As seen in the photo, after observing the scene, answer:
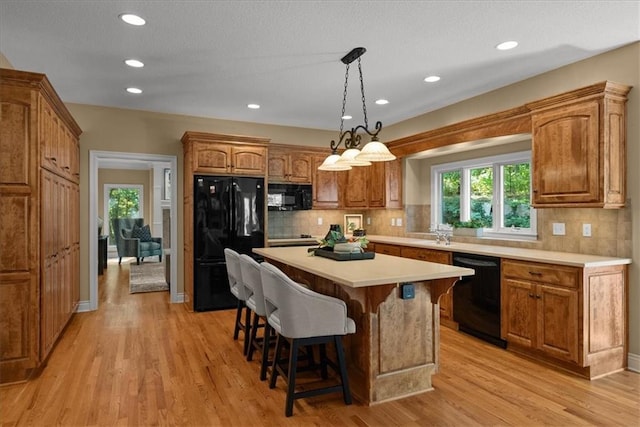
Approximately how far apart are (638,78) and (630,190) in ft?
2.96

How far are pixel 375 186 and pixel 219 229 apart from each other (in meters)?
2.46

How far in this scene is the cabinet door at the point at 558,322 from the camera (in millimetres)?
3004

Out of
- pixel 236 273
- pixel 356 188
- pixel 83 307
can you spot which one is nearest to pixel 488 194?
pixel 356 188

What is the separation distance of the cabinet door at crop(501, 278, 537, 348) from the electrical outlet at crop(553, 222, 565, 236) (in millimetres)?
724

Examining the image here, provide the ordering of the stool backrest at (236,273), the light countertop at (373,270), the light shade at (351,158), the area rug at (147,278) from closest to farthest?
the light countertop at (373,270), the light shade at (351,158), the stool backrest at (236,273), the area rug at (147,278)

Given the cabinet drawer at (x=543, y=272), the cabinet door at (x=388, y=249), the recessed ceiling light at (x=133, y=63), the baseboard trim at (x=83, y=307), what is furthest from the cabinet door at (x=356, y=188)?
the baseboard trim at (x=83, y=307)

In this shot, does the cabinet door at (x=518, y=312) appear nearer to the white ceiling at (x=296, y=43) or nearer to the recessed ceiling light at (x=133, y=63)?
the white ceiling at (x=296, y=43)

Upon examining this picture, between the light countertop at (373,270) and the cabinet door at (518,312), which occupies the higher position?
the light countertop at (373,270)

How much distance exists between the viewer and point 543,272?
3213 millimetres

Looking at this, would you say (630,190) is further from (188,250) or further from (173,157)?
(173,157)

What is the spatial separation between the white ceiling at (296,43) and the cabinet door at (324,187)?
5.37 ft

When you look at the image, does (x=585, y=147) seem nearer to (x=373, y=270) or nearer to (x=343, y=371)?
(x=373, y=270)

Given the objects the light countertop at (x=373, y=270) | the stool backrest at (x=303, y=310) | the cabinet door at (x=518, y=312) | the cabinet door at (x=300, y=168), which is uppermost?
the cabinet door at (x=300, y=168)

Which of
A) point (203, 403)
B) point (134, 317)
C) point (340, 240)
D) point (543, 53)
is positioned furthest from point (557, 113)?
point (134, 317)
